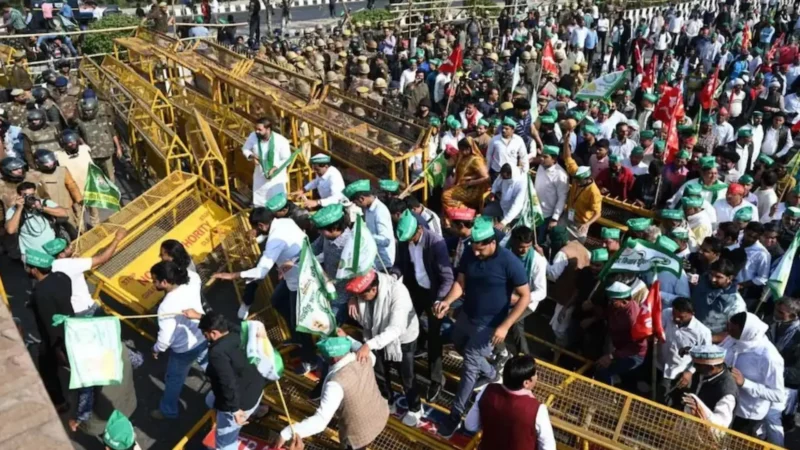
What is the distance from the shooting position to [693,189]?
7.27 metres

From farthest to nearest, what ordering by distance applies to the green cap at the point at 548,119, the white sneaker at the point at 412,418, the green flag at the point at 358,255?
the green cap at the point at 548,119
the white sneaker at the point at 412,418
the green flag at the point at 358,255

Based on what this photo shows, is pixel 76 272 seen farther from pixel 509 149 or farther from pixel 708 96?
A: pixel 708 96

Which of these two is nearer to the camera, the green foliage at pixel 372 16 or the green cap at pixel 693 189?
the green cap at pixel 693 189

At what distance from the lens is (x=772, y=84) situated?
13016 millimetres

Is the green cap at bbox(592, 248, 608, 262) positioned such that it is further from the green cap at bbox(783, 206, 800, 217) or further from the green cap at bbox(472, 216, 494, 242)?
the green cap at bbox(783, 206, 800, 217)

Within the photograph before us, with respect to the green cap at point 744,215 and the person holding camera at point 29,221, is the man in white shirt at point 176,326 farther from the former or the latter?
the green cap at point 744,215

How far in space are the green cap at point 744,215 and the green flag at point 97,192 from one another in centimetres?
665

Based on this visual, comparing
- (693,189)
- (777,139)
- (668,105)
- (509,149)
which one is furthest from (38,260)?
(777,139)

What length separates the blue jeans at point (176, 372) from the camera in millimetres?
5812

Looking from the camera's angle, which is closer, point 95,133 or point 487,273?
point 487,273

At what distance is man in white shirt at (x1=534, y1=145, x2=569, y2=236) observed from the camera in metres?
7.84

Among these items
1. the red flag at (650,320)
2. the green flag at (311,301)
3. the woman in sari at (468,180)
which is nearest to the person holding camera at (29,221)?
the green flag at (311,301)

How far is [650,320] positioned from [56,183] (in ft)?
22.0

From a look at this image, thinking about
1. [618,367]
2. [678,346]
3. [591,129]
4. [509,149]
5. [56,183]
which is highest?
[591,129]
